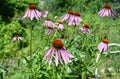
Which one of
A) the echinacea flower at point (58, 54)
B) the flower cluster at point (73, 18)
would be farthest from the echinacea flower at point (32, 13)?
the echinacea flower at point (58, 54)

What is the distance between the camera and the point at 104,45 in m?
2.67

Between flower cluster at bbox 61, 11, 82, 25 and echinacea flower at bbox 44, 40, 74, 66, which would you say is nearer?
echinacea flower at bbox 44, 40, 74, 66

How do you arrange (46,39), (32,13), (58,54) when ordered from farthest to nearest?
1. (46,39)
2. (32,13)
3. (58,54)

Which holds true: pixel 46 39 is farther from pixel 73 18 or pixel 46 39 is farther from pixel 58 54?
pixel 58 54

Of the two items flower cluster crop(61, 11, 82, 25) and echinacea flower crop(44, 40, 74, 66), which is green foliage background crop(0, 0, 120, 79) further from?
echinacea flower crop(44, 40, 74, 66)

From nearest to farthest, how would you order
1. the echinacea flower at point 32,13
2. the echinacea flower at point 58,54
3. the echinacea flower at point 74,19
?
the echinacea flower at point 58,54 → the echinacea flower at point 32,13 → the echinacea flower at point 74,19

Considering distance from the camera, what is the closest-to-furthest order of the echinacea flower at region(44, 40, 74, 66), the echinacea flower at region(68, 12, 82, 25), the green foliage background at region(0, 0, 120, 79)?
1. the echinacea flower at region(44, 40, 74, 66)
2. the green foliage background at region(0, 0, 120, 79)
3. the echinacea flower at region(68, 12, 82, 25)

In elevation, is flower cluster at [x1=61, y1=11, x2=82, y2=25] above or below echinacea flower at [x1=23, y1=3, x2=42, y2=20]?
below

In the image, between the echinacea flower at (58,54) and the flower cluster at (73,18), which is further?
the flower cluster at (73,18)

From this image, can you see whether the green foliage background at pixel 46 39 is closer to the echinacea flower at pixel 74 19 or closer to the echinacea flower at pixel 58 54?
the echinacea flower at pixel 74 19

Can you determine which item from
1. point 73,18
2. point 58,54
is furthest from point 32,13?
point 58,54

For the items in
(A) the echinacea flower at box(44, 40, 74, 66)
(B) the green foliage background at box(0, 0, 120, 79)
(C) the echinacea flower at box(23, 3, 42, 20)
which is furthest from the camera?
(C) the echinacea flower at box(23, 3, 42, 20)

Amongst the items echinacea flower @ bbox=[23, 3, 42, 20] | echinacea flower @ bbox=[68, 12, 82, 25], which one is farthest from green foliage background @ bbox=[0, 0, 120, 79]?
echinacea flower @ bbox=[23, 3, 42, 20]

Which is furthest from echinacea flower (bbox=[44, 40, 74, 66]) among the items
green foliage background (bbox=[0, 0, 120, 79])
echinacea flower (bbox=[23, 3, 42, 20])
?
echinacea flower (bbox=[23, 3, 42, 20])
